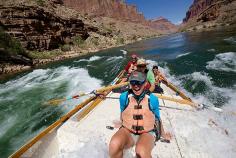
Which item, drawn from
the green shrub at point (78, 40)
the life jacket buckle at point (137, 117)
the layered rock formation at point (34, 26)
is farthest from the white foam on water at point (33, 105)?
the green shrub at point (78, 40)

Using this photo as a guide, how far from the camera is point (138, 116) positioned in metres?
3.91

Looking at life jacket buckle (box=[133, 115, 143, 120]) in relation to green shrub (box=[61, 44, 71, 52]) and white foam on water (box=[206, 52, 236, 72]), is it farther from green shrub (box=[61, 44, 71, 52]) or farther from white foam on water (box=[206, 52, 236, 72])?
green shrub (box=[61, 44, 71, 52])

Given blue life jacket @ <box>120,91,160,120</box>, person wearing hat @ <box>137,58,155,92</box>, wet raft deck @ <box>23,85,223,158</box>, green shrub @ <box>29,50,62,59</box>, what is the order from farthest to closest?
green shrub @ <box>29,50,62,59</box>
person wearing hat @ <box>137,58,155,92</box>
wet raft deck @ <box>23,85,223,158</box>
blue life jacket @ <box>120,91,160,120</box>

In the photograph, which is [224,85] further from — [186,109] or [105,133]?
[105,133]

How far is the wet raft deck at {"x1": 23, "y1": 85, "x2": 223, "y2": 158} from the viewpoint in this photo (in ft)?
14.4

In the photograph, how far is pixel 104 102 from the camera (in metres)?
7.48

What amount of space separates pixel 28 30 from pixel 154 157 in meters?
40.7

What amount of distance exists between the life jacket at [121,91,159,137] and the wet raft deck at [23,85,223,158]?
0.48m

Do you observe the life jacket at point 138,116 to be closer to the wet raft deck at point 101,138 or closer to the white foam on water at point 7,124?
the wet raft deck at point 101,138

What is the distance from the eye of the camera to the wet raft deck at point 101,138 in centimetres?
440

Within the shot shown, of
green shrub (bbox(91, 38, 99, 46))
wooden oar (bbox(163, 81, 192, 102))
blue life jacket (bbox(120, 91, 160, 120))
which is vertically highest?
green shrub (bbox(91, 38, 99, 46))

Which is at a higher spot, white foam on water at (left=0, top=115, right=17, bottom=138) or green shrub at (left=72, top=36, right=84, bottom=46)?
green shrub at (left=72, top=36, right=84, bottom=46)

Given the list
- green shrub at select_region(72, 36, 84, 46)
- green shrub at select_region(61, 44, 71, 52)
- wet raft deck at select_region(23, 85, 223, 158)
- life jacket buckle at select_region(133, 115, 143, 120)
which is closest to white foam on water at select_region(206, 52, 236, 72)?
wet raft deck at select_region(23, 85, 223, 158)

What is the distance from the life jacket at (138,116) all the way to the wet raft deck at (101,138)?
1.58ft
